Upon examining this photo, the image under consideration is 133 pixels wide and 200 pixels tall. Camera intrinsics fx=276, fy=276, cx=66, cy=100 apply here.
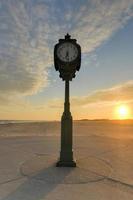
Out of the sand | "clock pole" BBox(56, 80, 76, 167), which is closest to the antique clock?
"clock pole" BBox(56, 80, 76, 167)

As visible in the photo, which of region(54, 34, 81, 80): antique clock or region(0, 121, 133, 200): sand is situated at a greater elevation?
region(54, 34, 81, 80): antique clock

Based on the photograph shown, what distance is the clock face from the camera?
6.48 metres

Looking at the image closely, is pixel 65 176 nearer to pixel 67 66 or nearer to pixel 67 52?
pixel 67 66

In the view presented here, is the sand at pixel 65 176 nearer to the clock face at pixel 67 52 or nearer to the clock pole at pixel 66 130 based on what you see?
the clock pole at pixel 66 130

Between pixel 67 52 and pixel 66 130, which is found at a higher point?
pixel 67 52

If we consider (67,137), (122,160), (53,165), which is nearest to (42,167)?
(53,165)

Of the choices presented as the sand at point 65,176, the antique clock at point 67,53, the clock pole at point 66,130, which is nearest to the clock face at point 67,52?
the antique clock at point 67,53

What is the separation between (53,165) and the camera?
21.1ft

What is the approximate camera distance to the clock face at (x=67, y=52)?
6484 millimetres

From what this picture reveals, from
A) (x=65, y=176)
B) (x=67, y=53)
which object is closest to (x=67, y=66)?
(x=67, y=53)

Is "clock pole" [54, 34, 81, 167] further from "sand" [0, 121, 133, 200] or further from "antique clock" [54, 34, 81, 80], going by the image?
"sand" [0, 121, 133, 200]

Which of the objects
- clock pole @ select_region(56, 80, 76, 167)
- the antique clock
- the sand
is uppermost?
the antique clock

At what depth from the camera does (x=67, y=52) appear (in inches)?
256

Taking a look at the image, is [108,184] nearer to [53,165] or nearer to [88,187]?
[88,187]
